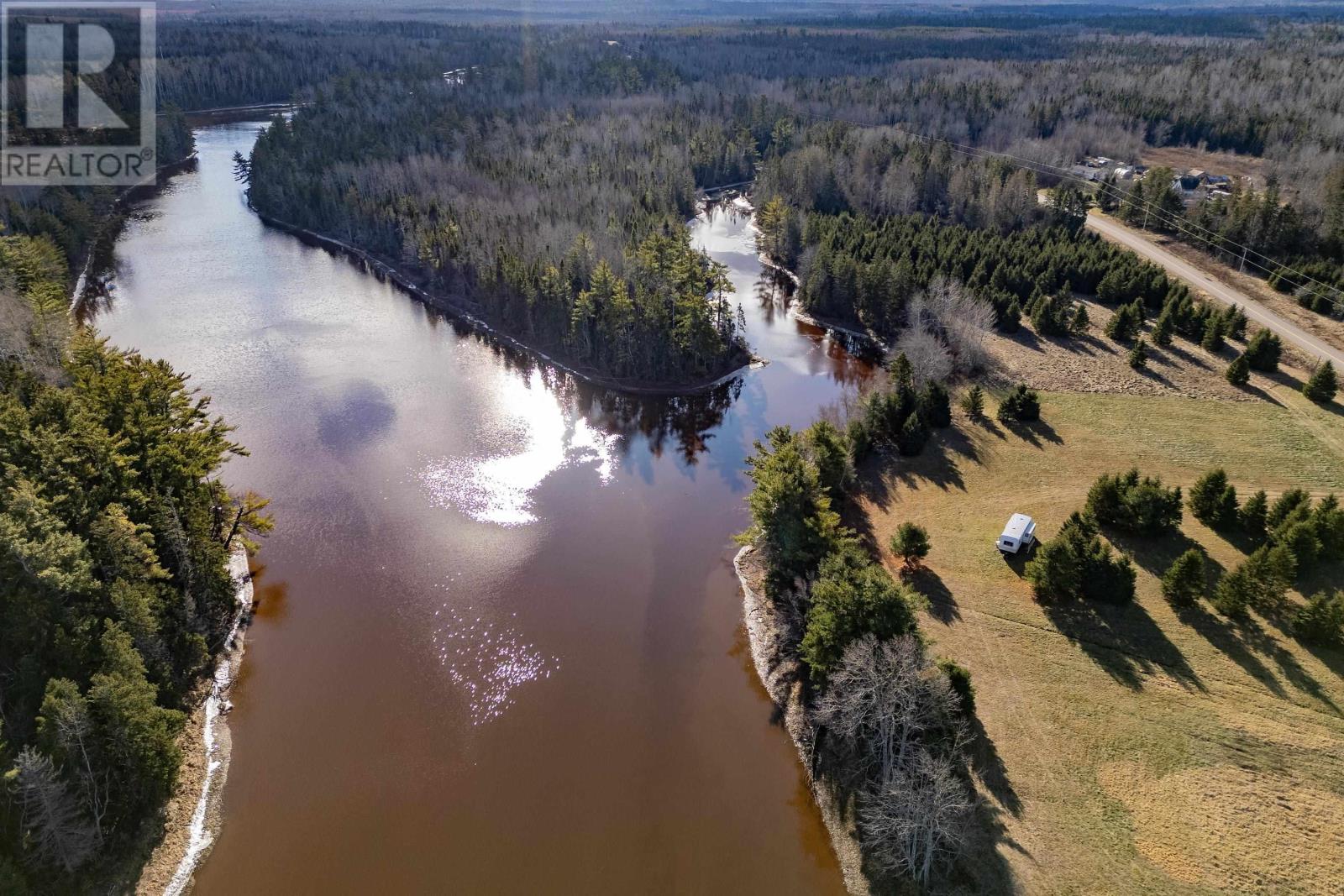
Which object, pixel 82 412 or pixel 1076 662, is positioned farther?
pixel 82 412

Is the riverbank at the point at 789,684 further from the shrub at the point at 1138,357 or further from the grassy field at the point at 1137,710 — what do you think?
the shrub at the point at 1138,357

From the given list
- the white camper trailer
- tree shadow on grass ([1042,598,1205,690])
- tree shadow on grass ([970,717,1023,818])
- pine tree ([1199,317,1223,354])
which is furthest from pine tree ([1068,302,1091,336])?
tree shadow on grass ([970,717,1023,818])

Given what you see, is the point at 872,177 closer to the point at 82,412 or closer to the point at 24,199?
the point at 82,412

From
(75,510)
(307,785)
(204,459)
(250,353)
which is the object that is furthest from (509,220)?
(307,785)

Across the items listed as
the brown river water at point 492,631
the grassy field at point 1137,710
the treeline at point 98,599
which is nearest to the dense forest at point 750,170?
the brown river water at point 492,631

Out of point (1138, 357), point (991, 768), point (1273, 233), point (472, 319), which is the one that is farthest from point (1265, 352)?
point (472, 319)
